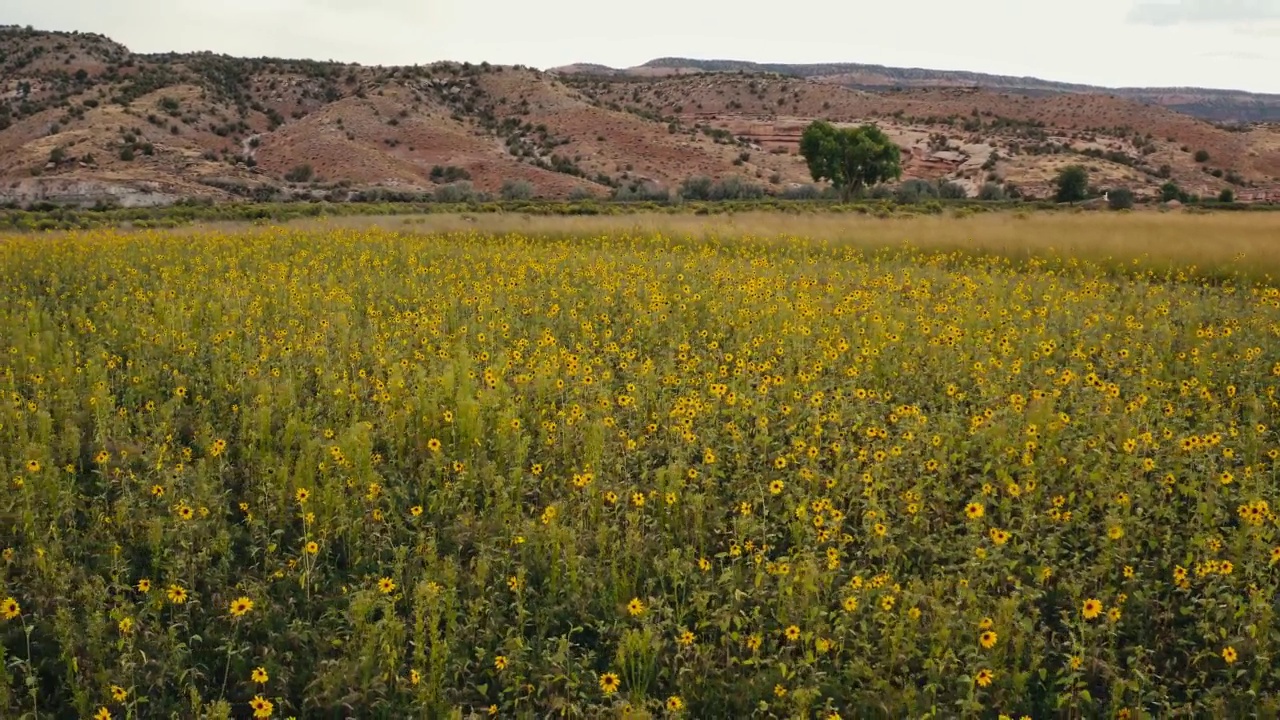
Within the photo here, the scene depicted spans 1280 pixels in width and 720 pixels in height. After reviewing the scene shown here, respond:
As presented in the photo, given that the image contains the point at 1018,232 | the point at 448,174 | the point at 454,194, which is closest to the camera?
the point at 1018,232

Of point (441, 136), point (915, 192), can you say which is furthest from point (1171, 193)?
point (441, 136)

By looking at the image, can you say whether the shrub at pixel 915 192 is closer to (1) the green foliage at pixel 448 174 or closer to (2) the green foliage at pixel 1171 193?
(2) the green foliage at pixel 1171 193

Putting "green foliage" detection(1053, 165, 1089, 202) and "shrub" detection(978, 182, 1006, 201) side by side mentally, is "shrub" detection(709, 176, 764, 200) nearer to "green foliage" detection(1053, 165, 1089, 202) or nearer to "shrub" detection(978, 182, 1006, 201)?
"shrub" detection(978, 182, 1006, 201)

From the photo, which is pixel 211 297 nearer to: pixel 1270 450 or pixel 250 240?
pixel 250 240

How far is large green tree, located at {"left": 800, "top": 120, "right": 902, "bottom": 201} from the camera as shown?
52031 millimetres

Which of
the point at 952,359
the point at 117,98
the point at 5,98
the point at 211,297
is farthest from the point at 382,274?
the point at 5,98

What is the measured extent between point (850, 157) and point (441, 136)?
3034cm

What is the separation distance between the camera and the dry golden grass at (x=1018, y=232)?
1667 cm

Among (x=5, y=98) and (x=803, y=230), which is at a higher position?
(x=5, y=98)

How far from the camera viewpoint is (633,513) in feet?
17.3

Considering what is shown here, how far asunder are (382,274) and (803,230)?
12112mm

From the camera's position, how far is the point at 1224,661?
171 inches

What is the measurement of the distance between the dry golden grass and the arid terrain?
88.7 feet

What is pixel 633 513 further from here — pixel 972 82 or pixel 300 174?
pixel 972 82
